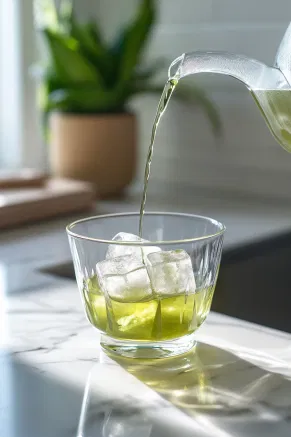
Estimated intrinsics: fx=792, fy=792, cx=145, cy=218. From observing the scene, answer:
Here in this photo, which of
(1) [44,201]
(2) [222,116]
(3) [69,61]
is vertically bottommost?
(1) [44,201]

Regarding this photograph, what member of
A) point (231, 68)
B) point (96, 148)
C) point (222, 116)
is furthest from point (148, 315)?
point (222, 116)

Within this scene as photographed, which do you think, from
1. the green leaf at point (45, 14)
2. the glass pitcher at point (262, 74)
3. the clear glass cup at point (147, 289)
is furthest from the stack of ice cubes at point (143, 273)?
the green leaf at point (45, 14)

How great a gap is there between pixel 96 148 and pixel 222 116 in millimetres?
286

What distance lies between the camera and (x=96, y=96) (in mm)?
1521

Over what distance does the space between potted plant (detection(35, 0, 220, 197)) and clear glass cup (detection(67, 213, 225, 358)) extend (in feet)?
2.86

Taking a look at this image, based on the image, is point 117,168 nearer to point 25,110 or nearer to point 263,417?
point 25,110

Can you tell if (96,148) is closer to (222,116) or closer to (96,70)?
(96,70)

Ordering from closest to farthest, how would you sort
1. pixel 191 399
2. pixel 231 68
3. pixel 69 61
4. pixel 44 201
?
pixel 191 399, pixel 231 68, pixel 44 201, pixel 69 61

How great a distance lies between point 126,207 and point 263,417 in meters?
0.92

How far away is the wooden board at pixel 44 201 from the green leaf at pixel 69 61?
0.22 m

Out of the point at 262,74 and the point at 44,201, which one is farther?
the point at 44,201

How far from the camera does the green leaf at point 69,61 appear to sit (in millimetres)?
1508

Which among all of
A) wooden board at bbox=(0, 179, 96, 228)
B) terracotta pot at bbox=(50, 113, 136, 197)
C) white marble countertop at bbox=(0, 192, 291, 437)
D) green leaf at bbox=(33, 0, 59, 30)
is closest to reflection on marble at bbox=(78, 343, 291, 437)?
white marble countertop at bbox=(0, 192, 291, 437)

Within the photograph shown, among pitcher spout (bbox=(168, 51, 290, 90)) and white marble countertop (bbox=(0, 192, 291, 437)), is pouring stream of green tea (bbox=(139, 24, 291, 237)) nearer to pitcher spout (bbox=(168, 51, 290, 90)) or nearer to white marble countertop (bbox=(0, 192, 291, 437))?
pitcher spout (bbox=(168, 51, 290, 90))
